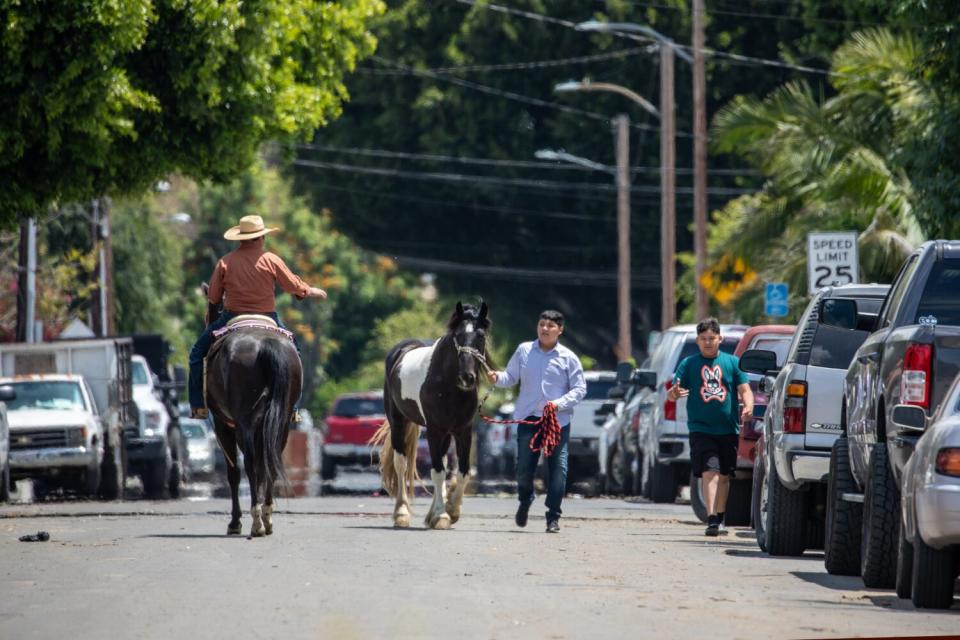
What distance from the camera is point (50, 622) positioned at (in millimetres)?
10695

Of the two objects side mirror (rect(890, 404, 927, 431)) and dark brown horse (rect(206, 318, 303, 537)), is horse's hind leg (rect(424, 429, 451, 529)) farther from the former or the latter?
side mirror (rect(890, 404, 927, 431))

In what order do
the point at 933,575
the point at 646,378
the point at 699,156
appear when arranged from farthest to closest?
the point at 699,156, the point at 646,378, the point at 933,575

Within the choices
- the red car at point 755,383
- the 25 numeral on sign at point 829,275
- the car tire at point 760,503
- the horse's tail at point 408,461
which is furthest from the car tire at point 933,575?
the 25 numeral on sign at point 829,275

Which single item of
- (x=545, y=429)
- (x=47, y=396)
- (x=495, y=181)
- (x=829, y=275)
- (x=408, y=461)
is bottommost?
(x=408, y=461)

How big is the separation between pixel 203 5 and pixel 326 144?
31.7 metres

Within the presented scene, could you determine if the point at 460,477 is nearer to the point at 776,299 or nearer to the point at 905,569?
the point at 905,569

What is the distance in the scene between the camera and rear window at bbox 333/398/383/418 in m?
45.9

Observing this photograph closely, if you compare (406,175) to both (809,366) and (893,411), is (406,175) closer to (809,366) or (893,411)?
(809,366)

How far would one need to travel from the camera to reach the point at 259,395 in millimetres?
17250

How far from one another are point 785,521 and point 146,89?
12.6 m

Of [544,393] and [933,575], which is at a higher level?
[544,393]

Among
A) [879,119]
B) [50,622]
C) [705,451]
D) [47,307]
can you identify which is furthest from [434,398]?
[47,307]

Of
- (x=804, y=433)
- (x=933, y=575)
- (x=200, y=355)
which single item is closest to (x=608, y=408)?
(x=200, y=355)

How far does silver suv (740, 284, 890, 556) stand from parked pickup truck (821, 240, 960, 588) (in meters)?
0.61
